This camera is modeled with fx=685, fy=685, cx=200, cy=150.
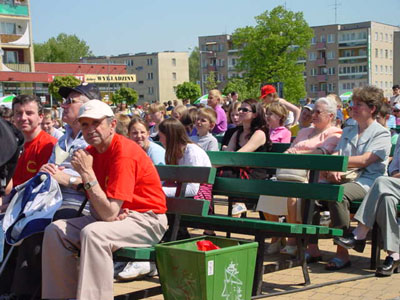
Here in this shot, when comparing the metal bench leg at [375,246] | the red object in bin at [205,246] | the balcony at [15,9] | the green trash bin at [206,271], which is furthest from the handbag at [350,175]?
the balcony at [15,9]

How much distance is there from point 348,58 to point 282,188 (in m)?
138

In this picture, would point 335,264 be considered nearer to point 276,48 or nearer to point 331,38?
point 276,48

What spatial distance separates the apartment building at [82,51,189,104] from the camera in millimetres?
139125

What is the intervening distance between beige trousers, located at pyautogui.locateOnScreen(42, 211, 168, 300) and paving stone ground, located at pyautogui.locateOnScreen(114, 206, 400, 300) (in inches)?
36.8

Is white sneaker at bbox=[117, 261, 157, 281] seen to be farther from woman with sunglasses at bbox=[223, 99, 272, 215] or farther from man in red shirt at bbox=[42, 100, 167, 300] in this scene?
woman with sunglasses at bbox=[223, 99, 272, 215]

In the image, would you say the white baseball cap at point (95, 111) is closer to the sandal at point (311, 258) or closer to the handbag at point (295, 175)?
the handbag at point (295, 175)

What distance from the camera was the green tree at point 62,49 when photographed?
5581 inches

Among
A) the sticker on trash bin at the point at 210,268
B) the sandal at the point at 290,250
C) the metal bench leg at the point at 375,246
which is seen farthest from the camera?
the sandal at the point at 290,250

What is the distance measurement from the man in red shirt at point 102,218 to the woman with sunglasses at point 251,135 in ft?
9.59

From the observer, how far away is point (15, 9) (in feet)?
250

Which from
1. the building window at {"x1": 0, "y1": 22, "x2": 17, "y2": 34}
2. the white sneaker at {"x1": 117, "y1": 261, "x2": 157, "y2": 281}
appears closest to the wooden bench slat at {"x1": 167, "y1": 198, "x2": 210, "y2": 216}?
the white sneaker at {"x1": 117, "y1": 261, "x2": 157, "y2": 281}

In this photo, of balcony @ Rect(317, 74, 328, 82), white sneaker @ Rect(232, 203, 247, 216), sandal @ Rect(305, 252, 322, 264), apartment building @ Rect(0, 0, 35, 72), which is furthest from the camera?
balcony @ Rect(317, 74, 328, 82)

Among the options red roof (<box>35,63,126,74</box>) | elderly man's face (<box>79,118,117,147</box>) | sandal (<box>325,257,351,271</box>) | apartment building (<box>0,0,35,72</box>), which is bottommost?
sandal (<box>325,257,351,271</box>)

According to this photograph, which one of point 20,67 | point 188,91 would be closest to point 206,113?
point 20,67
